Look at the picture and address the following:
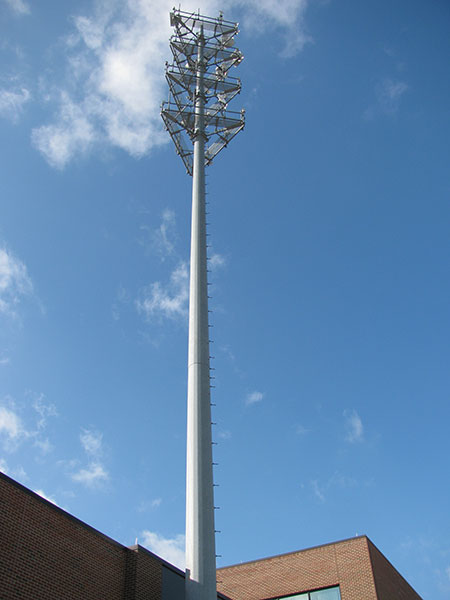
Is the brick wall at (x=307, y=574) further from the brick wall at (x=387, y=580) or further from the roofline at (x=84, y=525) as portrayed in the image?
the roofline at (x=84, y=525)

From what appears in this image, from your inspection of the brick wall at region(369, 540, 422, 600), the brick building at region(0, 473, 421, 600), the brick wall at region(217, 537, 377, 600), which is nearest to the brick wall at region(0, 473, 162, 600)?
the brick building at region(0, 473, 421, 600)

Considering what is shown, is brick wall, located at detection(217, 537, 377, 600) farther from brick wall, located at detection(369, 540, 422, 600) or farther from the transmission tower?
the transmission tower

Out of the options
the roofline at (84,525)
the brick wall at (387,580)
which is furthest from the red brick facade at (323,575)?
the roofline at (84,525)

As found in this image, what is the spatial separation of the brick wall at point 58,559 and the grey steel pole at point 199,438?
12.1 feet

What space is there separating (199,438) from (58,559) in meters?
4.89

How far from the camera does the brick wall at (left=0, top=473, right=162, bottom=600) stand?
14609 millimetres

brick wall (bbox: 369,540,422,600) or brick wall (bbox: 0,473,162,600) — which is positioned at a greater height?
brick wall (bbox: 369,540,422,600)

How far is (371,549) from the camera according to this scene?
26844 millimetres

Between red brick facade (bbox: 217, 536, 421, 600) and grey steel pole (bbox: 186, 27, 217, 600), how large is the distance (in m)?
14.1

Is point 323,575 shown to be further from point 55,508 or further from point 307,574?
point 55,508

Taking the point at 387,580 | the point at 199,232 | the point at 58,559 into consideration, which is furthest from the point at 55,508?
the point at 387,580

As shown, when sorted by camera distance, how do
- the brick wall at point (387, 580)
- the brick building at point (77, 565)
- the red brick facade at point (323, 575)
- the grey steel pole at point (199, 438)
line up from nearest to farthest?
the grey steel pole at point (199, 438)
the brick building at point (77, 565)
the red brick facade at point (323, 575)
the brick wall at point (387, 580)

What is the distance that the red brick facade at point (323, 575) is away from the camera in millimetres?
26109

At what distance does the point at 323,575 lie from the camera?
89.4ft
